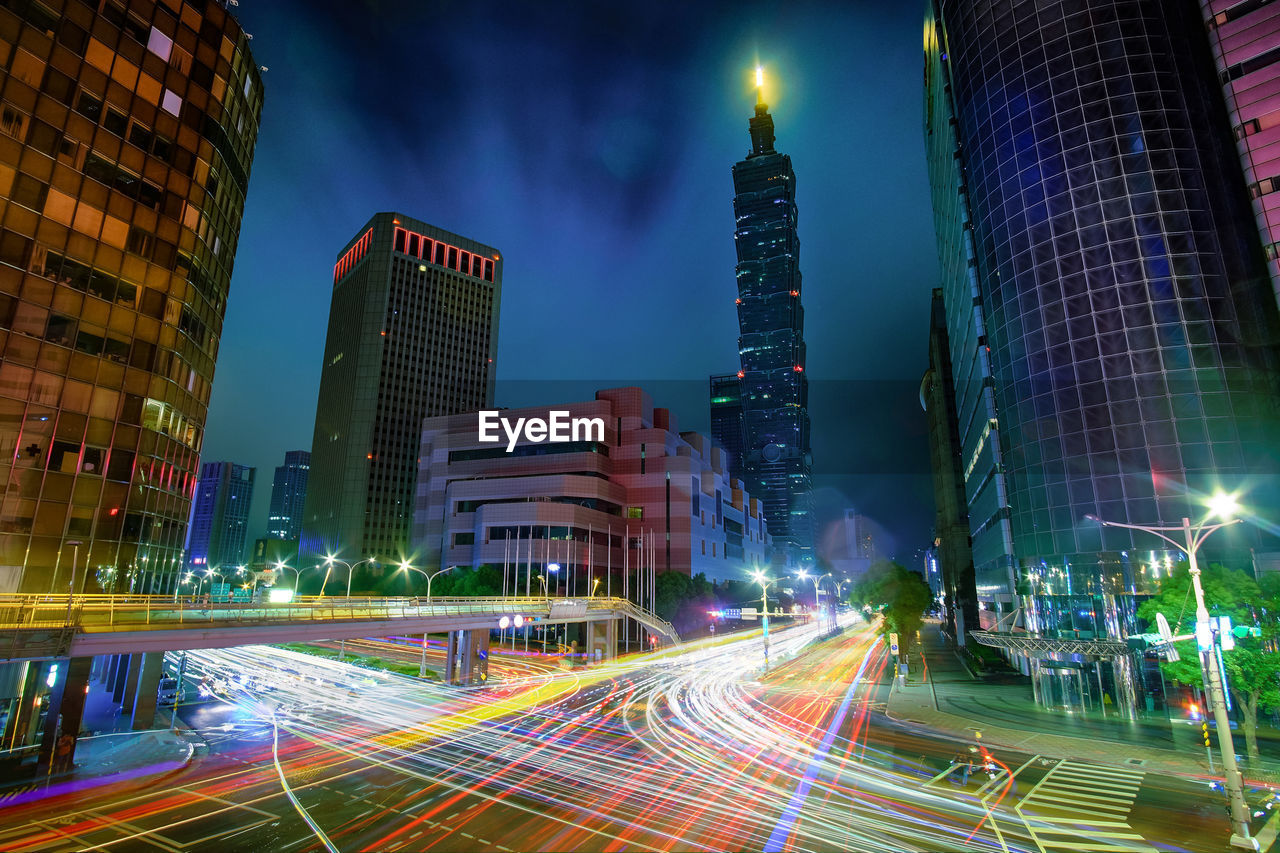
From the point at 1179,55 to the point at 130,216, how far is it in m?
85.5

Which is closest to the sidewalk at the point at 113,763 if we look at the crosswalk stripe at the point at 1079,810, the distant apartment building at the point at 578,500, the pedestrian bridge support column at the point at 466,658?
the pedestrian bridge support column at the point at 466,658

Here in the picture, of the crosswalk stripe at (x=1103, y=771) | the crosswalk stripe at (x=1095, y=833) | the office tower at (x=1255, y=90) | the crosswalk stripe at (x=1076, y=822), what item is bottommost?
the crosswalk stripe at (x=1103, y=771)

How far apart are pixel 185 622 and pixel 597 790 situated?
65.7 feet

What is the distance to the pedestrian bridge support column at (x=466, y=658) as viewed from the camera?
50.9m

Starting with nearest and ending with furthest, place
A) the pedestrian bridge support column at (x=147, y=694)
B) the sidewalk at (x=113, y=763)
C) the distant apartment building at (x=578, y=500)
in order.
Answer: the sidewalk at (x=113, y=763) < the pedestrian bridge support column at (x=147, y=694) < the distant apartment building at (x=578, y=500)

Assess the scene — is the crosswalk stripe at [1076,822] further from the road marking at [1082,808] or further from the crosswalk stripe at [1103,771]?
the crosswalk stripe at [1103,771]

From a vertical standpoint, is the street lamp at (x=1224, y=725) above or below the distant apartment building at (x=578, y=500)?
below

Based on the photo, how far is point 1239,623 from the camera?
32.6m

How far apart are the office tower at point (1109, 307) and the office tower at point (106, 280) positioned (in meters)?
64.8

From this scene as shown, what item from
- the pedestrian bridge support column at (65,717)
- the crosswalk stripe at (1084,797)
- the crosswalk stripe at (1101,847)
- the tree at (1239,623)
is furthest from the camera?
the tree at (1239,623)

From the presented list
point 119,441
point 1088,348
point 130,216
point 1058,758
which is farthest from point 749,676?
point 130,216

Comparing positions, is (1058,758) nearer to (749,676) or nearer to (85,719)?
(749,676)

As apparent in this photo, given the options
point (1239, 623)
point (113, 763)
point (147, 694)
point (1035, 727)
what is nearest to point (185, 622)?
point (113, 763)

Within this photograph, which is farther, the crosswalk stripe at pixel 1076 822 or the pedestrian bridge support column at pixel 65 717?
the pedestrian bridge support column at pixel 65 717
